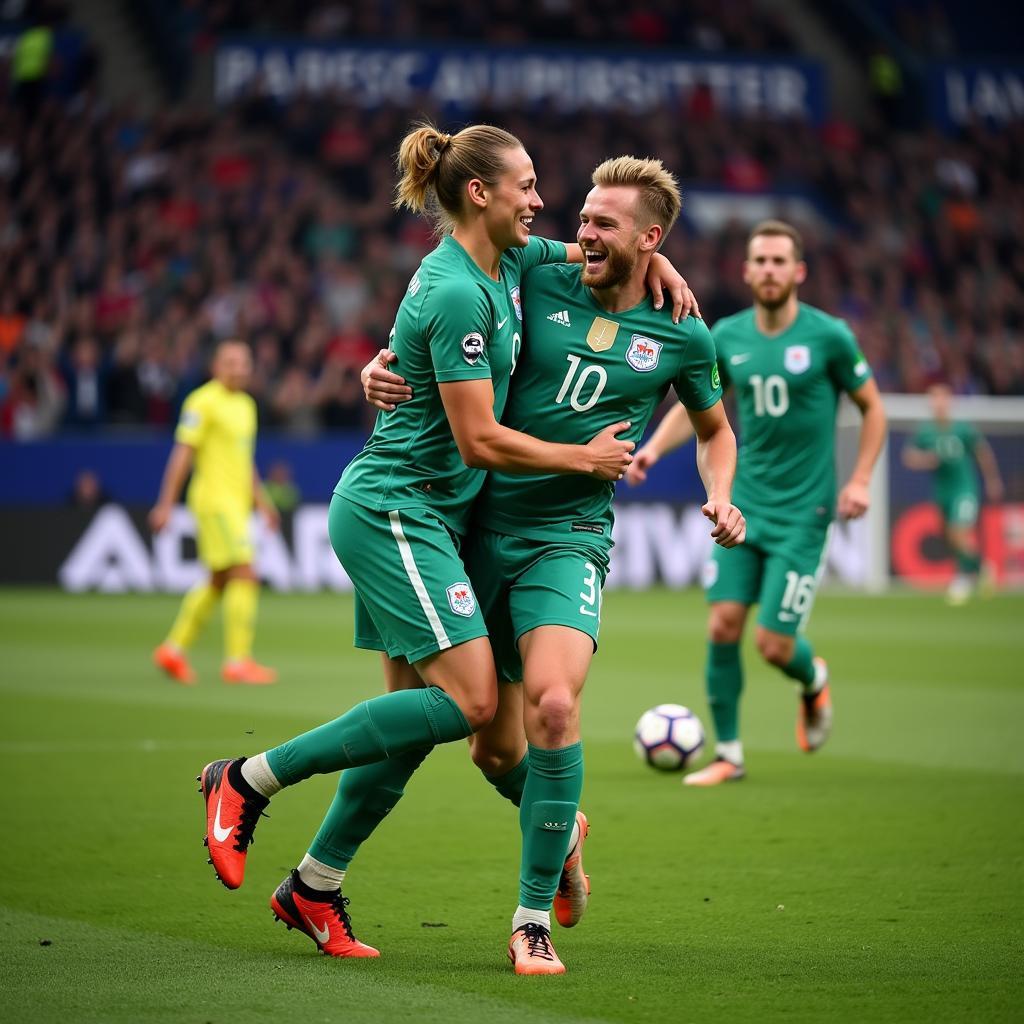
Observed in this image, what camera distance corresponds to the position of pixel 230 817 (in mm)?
5062

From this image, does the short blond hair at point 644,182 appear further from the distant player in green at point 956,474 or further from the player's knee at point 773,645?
the distant player in green at point 956,474

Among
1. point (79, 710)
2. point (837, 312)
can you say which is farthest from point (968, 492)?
point (79, 710)

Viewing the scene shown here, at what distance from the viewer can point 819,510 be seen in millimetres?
8641

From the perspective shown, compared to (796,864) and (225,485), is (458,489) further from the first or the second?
(225,485)

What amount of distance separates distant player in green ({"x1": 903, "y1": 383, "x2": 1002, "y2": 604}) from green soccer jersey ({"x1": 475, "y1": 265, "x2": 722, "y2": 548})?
16.7 meters

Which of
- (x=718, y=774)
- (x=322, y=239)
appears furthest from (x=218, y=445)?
(x=322, y=239)

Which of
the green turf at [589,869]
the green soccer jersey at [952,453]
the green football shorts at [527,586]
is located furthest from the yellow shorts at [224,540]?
the green soccer jersey at [952,453]

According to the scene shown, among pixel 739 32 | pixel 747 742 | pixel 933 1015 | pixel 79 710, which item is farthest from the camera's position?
pixel 739 32

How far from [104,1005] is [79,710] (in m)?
6.90

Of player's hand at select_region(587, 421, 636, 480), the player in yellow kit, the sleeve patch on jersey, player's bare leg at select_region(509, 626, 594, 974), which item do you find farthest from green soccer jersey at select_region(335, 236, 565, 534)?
the player in yellow kit

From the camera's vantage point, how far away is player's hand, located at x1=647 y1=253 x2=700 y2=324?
537 centimetres

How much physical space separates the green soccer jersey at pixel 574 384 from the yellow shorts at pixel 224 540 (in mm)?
7816

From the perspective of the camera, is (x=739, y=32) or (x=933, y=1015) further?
(x=739, y=32)

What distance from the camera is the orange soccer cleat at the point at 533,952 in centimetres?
484
